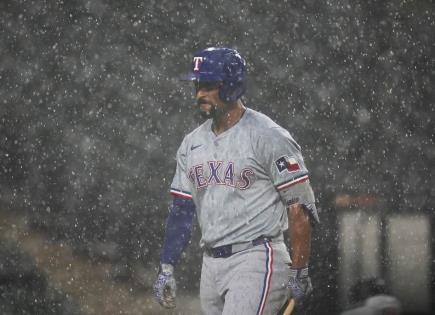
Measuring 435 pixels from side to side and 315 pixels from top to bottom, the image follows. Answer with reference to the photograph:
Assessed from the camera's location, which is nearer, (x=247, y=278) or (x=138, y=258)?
(x=247, y=278)

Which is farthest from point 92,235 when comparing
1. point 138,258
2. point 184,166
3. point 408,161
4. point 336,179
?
point 184,166

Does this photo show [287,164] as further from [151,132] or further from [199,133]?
[151,132]

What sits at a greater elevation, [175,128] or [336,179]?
[175,128]

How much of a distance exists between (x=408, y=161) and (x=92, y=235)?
4251 mm

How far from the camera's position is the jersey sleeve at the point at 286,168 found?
3.79 metres

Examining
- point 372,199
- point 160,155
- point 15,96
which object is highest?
point 15,96

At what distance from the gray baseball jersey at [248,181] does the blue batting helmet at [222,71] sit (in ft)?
0.46

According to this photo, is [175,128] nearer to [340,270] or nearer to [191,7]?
[191,7]

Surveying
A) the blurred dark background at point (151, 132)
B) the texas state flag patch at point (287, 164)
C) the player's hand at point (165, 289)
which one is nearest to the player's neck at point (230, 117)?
the texas state flag patch at point (287, 164)

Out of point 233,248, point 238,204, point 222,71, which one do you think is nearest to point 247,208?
point 238,204

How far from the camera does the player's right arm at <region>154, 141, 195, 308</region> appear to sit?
415 centimetres

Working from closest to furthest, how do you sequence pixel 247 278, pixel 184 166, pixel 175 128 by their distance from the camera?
pixel 247 278, pixel 184 166, pixel 175 128

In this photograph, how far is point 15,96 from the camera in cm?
1021

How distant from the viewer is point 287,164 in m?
3.80
